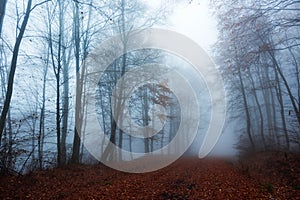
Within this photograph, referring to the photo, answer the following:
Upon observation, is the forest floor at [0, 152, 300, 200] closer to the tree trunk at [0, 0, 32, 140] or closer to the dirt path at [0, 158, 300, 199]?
the dirt path at [0, 158, 300, 199]

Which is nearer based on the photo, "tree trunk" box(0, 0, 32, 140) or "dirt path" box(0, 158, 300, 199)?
"dirt path" box(0, 158, 300, 199)

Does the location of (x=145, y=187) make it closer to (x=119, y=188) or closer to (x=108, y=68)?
(x=119, y=188)

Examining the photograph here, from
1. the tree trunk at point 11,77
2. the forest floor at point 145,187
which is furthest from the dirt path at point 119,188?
the tree trunk at point 11,77

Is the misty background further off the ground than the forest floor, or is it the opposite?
the misty background

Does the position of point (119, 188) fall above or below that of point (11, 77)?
below

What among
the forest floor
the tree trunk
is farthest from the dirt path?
the tree trunk

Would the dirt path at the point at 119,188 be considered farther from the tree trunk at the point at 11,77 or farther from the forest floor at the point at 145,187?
the tree trunk at the point at 11,77

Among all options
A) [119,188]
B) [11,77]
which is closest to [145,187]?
[119,188]

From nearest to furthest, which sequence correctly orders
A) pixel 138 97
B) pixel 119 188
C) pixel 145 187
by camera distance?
pixel 119 188, pixel 145 187, pixel 138 97

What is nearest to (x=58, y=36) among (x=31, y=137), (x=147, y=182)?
(x=31, y=137)

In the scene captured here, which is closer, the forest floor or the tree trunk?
the forest floor

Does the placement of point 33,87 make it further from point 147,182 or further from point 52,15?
point 147,182

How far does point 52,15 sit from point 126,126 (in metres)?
11.0

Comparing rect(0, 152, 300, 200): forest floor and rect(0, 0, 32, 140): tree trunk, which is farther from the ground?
rect(0, 0, 32, 140): tree trunk
